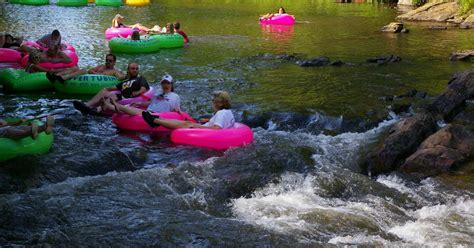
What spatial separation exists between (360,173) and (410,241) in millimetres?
2421

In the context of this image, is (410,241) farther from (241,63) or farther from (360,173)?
(241,63)

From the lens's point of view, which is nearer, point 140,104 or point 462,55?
point 140,104

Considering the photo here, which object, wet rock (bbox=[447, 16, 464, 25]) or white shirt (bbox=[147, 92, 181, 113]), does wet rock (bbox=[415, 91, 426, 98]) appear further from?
wet rock (bbox=[447, 16, 464, 25])

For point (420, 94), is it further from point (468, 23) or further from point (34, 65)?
point (468, 23)

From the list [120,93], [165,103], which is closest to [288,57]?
[120,93]

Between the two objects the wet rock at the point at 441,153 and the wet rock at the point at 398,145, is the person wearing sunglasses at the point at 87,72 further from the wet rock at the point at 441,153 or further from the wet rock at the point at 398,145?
the wet rock at the point at 441,153

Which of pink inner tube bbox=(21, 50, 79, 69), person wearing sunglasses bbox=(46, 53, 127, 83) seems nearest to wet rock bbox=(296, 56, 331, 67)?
person wearing sunglasses bbox=(46, 53, 127, 83)

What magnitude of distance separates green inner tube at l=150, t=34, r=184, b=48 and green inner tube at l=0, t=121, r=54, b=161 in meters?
10.5

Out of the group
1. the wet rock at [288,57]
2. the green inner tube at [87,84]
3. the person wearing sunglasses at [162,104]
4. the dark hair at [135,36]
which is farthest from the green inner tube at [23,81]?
the wet rock at [288,57]

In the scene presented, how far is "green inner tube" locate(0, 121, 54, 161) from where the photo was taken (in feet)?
25.7

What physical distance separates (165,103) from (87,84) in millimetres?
3146

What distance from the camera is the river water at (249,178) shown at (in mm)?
6223

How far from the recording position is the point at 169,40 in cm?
1862

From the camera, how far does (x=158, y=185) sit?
24.7 ft
